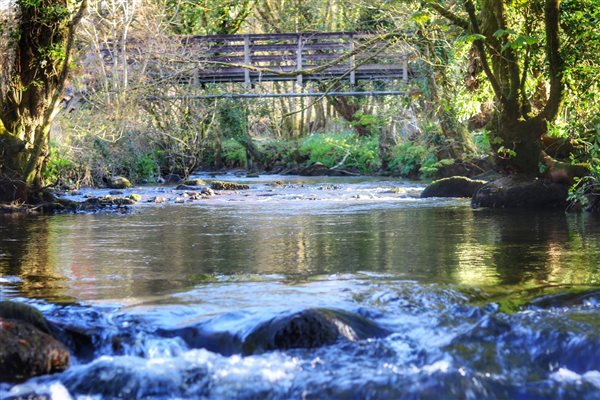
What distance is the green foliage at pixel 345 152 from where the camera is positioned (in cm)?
3564

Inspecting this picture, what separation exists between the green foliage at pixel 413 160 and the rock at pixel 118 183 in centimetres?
1002

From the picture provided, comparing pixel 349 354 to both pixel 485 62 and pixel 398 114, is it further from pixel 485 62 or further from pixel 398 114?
pixel 398 114

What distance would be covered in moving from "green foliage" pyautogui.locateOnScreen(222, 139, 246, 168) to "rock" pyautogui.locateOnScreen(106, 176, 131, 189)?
1253cm

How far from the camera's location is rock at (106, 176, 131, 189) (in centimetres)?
2777

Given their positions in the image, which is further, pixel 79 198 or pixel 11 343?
pixel 79 198

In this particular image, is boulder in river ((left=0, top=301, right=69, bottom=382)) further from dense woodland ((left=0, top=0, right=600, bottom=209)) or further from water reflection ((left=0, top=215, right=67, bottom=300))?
dense woodland ((left=0, top=0, right=600, bottom=209))

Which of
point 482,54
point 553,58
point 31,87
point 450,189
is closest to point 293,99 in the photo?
point 450,189

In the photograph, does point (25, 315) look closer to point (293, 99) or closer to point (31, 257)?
point (31, 257)

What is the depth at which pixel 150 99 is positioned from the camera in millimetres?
28469

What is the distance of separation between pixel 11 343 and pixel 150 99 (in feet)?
74.2

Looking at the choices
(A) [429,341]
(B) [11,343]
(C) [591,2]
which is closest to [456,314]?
(A) [429,341]

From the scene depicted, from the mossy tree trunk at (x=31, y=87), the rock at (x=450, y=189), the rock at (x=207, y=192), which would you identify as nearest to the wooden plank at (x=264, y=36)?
the rock at (x=207, y=192)

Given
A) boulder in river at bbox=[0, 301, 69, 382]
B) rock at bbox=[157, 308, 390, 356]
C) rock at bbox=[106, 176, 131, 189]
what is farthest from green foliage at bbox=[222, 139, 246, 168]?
boulder in river at bbox=[0, 301, 69, 382]

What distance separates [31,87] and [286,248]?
8912 millimetres
